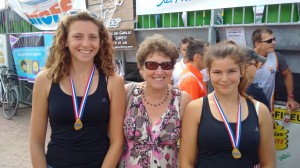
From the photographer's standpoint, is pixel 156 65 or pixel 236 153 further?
pixel 156 65

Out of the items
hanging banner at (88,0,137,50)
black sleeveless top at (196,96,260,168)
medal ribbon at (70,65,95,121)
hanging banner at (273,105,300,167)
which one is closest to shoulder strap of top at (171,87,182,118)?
black sleeveless top at (196,96,260,168)

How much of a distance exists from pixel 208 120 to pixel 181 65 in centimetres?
262

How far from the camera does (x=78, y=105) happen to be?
2045 millimetres

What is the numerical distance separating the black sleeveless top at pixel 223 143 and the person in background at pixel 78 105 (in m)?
0.59

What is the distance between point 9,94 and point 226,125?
731 centimetres

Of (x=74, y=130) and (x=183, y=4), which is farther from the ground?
(x=183, y=4)

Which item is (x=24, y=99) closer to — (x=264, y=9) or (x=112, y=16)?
(x=112, y=16)

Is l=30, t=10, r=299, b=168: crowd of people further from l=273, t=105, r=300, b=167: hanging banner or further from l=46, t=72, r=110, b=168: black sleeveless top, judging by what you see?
l=273, t=105, r=300, b=167: hanging banner

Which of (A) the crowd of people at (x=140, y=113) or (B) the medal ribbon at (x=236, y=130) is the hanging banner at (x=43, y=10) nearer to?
(A) the crowd of people at (x=140, y=113)

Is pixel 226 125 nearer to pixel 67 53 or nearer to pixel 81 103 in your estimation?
pixel 81 103

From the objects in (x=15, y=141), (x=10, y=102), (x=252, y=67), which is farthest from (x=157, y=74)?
(x=10, y=102)

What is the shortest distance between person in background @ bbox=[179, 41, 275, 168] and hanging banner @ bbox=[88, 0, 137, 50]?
3561 mm

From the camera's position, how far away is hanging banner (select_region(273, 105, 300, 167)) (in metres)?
3.93

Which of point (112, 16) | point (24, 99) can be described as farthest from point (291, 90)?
point (24, 99)
